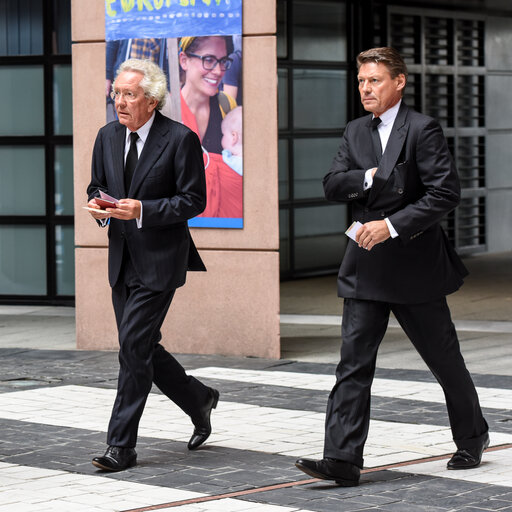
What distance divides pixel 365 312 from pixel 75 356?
16.6 feet

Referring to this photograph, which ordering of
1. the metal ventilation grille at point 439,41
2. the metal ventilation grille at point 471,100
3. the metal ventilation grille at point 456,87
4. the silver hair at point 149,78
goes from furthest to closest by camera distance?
the metal ventilation grille at point 471,100
the metal ventilation grille at point 439,41
the metal ventilation grille at point 456,87
the silver hair at point 149,78

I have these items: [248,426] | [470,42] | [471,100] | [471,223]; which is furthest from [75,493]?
[470,42]

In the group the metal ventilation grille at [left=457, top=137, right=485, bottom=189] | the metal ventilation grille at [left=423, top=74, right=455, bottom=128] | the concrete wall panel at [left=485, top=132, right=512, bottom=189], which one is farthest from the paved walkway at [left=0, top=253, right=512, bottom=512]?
the concrete wall panel at [left=485, top=132, right=512, bottom=189]

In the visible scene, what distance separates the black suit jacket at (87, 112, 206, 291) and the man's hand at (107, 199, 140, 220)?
0.39 feet

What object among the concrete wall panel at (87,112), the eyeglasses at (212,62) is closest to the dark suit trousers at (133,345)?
the eyeglasses at (212,62)

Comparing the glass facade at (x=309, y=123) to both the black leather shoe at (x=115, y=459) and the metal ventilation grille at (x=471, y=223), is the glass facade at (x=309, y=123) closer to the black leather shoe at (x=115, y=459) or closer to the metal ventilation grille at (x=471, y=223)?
the metal ventilation grille at (x=471, y=223)

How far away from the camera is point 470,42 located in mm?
20203

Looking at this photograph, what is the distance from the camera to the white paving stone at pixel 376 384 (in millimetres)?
8359

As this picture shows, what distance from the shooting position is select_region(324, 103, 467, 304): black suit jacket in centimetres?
593

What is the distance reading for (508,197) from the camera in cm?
2100

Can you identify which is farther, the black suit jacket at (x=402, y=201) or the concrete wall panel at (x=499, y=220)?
the concrete wall panel at (x=499, y=220)

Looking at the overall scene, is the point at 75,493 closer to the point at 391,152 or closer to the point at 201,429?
the point at 201,429

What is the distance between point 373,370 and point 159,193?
4.55ft

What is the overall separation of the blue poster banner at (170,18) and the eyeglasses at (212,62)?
177 mm
